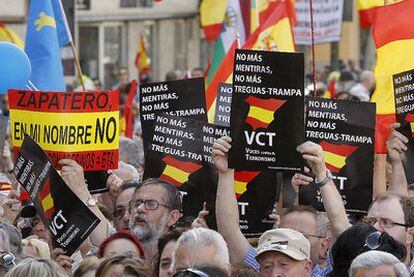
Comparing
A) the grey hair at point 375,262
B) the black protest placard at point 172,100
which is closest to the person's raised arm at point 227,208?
the black protest placard at point 172,100

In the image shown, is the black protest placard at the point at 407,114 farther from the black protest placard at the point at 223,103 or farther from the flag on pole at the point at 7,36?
the flag on pole at the point at 7,36

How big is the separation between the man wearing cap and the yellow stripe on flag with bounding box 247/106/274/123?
144 cm

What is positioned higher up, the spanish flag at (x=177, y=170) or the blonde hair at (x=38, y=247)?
the spanish flag at (x=177, y=170)

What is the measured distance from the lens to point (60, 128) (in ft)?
33.4

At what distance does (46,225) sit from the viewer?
953 cm

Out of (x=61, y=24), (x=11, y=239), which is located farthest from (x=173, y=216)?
(x=61, y=24)

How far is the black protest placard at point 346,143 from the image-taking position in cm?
1004

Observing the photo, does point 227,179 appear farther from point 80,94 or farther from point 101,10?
point 101,10

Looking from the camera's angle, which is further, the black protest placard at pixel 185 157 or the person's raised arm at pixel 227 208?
the black protest placard at pixel 185 157

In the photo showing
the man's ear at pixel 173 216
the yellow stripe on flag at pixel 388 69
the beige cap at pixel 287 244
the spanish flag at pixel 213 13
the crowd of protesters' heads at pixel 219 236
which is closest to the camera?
the crowd of protesters' heads at pixel 219 236

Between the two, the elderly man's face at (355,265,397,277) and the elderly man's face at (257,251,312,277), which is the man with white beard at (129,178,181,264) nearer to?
the elderly man's face at (257,251,312,277)

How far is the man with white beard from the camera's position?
950cm

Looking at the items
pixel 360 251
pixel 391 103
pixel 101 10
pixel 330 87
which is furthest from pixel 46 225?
pixel 101 10

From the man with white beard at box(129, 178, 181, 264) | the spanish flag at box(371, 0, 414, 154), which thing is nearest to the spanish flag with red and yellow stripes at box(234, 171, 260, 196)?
the man with white beard at box(129, 178, 181, 264)
